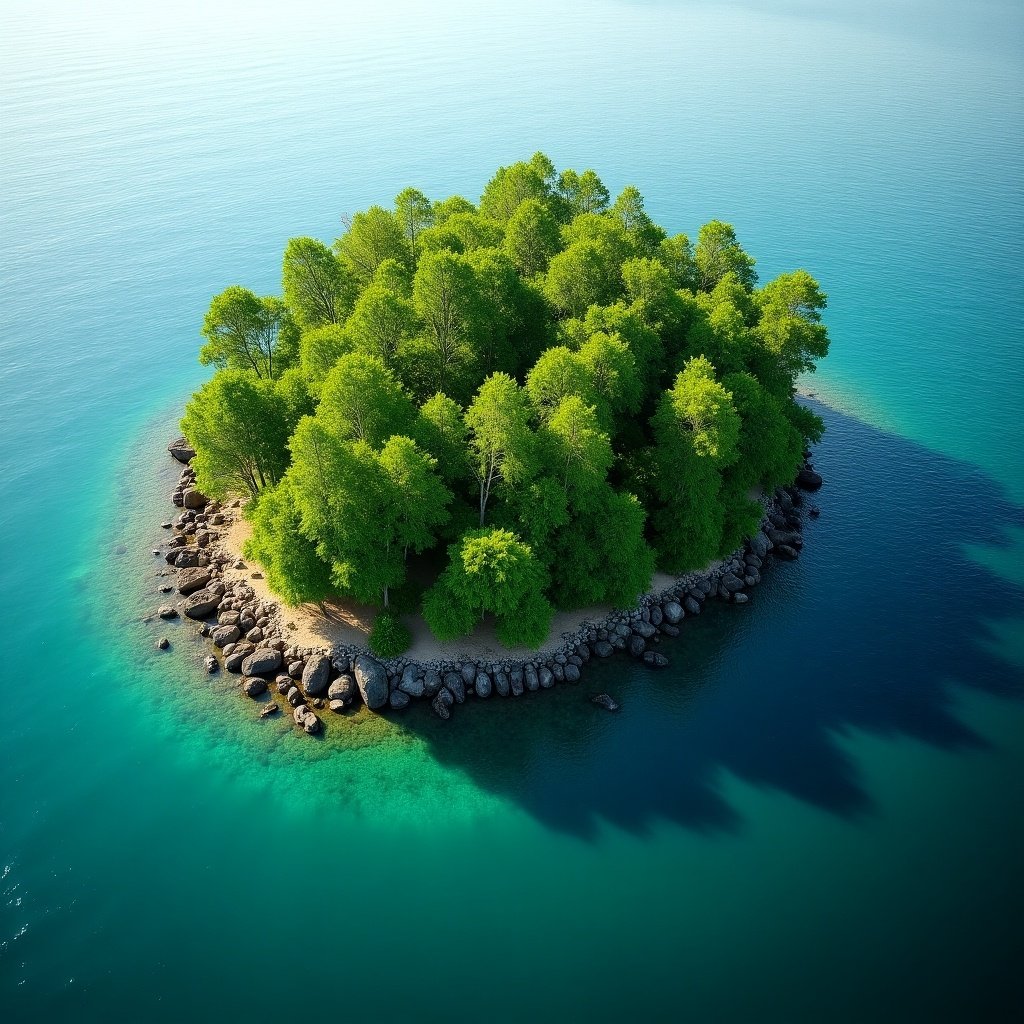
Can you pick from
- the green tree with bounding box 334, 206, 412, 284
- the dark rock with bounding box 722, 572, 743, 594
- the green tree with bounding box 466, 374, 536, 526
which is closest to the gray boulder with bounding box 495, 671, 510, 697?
the green tree with bounding box 466, 374, 536, 526

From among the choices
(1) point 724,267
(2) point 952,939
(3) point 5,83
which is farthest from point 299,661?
(3) point 5,83

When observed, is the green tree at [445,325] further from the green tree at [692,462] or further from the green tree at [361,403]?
the green tree at [692,462]

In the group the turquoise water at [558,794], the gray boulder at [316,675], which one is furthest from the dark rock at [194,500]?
the gray boulder at [316,675]

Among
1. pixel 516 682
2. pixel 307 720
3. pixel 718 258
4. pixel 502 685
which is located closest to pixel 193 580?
pixel 307 720

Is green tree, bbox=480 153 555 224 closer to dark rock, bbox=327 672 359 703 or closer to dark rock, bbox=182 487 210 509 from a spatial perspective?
dark rock, bbox=182 487 210 509

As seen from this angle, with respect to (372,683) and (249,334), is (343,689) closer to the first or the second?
(372,683)

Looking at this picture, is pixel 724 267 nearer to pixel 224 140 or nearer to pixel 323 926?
pixel 323 926
